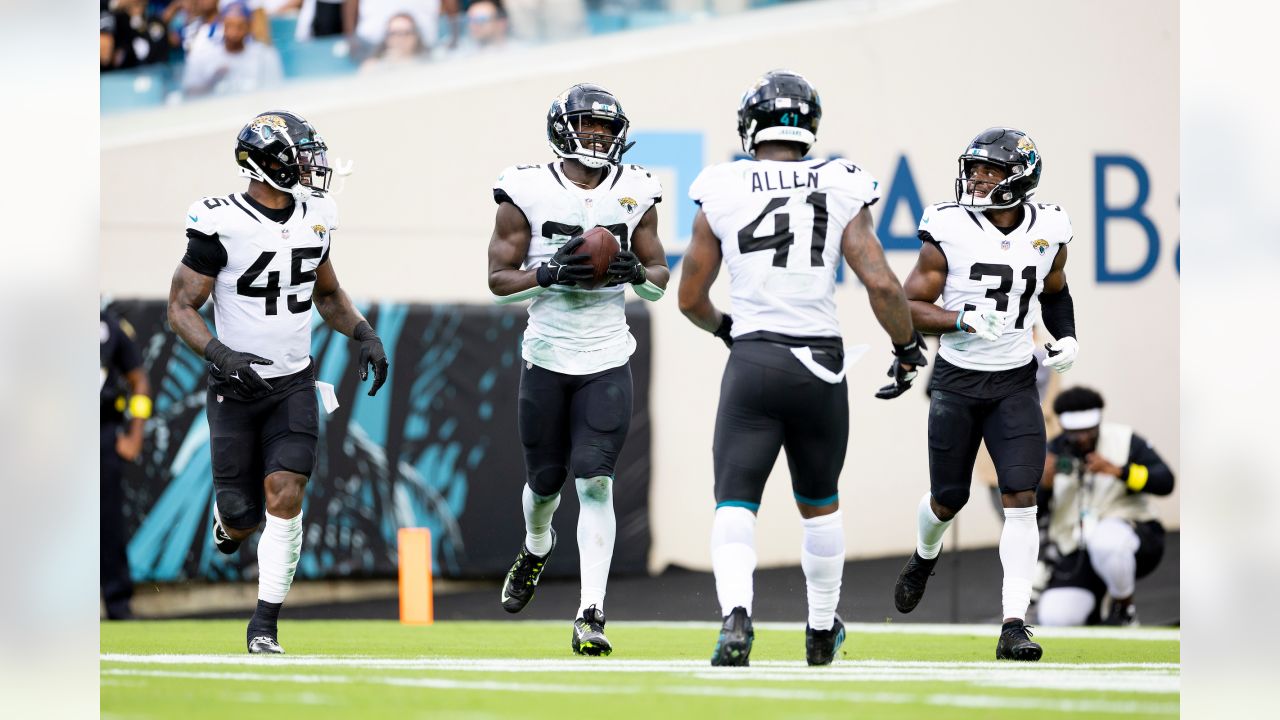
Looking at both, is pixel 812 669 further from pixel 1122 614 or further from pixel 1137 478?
pixel 1122 614

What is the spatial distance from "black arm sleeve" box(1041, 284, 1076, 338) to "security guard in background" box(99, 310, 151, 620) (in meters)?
5.22

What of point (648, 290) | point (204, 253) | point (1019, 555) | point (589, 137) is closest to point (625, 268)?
point (648, 290)

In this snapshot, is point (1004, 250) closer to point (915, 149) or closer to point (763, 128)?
point (763, 128)

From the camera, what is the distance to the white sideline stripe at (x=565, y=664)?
16.4 feet

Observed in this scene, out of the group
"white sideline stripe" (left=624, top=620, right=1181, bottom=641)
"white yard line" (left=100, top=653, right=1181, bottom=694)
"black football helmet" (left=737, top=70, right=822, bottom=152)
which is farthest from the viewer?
"white sideline stripe" (left=624, top=620, right=1181, bottom=641)

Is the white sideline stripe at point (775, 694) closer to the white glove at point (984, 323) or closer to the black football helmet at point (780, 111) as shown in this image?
the black football helmet at point (780, 111)

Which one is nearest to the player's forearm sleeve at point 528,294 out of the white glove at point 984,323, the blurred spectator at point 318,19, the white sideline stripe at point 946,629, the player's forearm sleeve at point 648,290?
the player's forearm sleeve at point 648,290

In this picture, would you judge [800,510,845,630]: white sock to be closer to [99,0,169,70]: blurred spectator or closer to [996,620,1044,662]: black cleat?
[996,620,1044,662]: black cleat

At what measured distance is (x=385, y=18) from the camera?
11367 mm

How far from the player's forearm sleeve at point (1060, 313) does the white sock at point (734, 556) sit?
204 centimetres

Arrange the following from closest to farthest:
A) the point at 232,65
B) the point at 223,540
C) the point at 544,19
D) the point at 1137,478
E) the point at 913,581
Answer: the point at 223,540 → the point at 913,581 → the point at 1137,478 → the point at 232,65 → the point at 544,19

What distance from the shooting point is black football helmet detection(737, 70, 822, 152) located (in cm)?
492

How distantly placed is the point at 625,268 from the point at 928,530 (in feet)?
5.28

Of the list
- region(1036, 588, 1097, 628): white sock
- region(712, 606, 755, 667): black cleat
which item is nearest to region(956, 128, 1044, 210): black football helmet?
region(712, 606, 755, 667): black cleat
